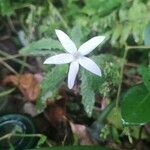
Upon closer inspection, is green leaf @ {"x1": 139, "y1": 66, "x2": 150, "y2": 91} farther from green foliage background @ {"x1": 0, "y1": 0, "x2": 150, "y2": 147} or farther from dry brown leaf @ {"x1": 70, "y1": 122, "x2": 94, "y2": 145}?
dry brown leaf @ {"x1": 70, "y1": 122, "x2": 94, "y2": 145}

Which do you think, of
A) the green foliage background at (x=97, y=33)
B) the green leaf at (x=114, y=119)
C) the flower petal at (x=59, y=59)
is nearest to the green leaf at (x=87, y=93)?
the green foliage background at (x=97, y=33)

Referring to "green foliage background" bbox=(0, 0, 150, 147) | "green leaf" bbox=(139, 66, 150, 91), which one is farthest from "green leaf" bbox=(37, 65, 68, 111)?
"green leaf" bbox=(139, 66, 150, 91)

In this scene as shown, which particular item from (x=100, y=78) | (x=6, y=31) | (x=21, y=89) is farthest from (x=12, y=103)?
(x=100, y=78)

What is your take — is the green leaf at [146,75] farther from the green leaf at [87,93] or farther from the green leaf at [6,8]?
the green leaf at [6,8]

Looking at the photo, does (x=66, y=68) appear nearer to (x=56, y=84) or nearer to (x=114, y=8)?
(x=56, y=84)

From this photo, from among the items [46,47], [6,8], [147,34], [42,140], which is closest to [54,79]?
[46,47]

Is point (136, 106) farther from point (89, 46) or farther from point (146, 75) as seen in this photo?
point (89, 46)
